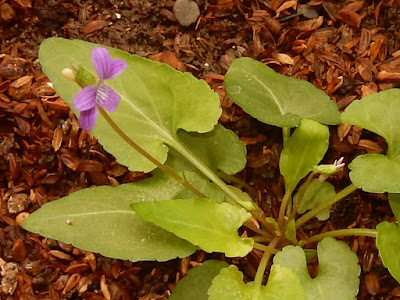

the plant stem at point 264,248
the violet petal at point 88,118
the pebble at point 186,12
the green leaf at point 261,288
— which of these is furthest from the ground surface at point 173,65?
the violet petal at point 88,118

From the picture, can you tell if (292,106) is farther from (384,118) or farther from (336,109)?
(384,118)

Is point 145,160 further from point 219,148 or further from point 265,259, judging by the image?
point 265,259

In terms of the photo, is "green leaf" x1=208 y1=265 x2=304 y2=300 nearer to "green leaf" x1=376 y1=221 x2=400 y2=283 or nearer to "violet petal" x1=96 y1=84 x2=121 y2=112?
"green leaf" x1=376 y1=221 x2=400 y2=283

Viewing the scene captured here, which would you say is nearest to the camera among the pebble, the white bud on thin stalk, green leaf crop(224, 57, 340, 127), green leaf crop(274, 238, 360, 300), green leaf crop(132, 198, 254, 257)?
the white bud on thin stalk

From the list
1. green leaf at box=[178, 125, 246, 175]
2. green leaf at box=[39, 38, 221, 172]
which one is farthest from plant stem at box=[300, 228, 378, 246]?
green leaf at box=[39, 38, 221, 172]

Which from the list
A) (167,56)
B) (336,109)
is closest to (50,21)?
(167,56)

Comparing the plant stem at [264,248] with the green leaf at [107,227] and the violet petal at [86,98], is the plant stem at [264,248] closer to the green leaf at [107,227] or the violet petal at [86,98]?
the green leaf at [107,227]
